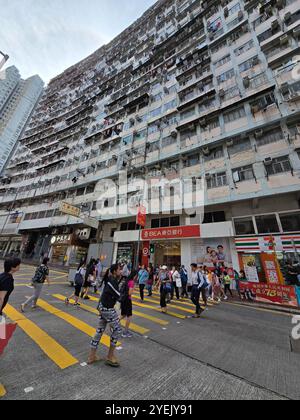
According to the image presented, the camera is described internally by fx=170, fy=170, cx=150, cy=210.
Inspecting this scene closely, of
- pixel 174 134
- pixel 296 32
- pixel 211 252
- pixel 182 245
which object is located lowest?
pixel 211 252

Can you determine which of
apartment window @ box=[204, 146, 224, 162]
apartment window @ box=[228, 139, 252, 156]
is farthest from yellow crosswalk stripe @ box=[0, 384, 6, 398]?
apartment window @ box=[228, 139, 252, 156]

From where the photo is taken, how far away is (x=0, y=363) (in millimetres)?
3090

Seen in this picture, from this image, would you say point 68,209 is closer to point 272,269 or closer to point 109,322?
point 109,322

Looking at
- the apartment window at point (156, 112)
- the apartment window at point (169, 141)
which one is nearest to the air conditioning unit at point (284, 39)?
the apartment window at point (169, 141)

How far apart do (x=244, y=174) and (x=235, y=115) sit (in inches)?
244

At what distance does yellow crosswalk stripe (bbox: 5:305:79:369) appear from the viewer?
334cm

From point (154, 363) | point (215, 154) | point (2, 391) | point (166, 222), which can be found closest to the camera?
point (2, 391)

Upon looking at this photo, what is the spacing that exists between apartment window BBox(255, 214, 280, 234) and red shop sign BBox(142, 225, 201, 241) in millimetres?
4636

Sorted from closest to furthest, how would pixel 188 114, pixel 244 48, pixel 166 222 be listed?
pixel 244 48
pixel 166 222
pixel 188 114

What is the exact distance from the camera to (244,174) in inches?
563

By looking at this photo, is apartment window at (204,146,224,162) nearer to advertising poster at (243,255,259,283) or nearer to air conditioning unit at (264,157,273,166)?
air conditioning unit at (264,157,273,166)

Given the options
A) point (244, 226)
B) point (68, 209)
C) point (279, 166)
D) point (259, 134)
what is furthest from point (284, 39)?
point (68, 209)

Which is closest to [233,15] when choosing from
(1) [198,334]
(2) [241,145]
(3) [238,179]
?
(2) [241,145]
